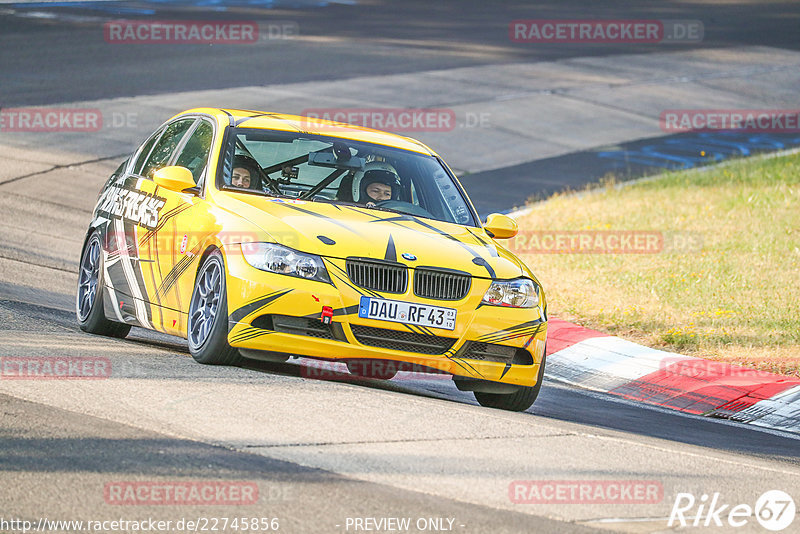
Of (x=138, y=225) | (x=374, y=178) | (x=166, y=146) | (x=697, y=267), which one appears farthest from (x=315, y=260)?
(x=697, y=267)

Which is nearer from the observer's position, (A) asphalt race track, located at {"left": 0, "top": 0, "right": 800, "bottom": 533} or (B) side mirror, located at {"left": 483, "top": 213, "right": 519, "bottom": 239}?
(A) asphalt race track, located at {"left": 0, "top": 0, "right": 800, "bottom": 533}

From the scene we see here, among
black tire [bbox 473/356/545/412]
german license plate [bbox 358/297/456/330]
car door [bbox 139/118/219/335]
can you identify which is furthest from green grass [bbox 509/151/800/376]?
car door [bbox 139/118/219/335]

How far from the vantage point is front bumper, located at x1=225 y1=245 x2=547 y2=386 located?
747 cm

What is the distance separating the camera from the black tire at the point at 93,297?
9398mm

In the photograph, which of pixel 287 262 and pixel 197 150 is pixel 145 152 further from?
pixel 287 262

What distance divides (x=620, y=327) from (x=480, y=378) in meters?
4.44

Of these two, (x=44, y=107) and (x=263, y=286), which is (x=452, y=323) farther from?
(x=44, y=107)

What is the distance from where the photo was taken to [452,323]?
7684 millimetres

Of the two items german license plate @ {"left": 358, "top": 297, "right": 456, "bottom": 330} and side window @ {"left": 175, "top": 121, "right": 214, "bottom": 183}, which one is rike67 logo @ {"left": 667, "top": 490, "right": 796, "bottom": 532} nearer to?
german license plate @ {"left": 358, "top": 297, "right": 456, "bottom": 330}

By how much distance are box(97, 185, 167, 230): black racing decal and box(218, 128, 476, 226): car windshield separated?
643 mm

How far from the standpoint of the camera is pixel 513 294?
7.94m

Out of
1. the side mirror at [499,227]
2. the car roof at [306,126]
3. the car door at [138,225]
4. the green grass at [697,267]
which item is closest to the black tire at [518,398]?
the side mirror at [499,227]

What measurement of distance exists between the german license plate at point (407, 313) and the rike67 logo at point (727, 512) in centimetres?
204

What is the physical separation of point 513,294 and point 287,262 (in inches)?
56.0
